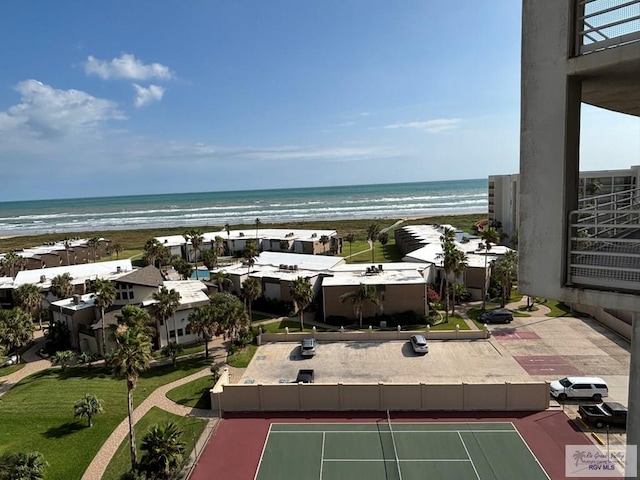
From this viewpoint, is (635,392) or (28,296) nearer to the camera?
(635,392)

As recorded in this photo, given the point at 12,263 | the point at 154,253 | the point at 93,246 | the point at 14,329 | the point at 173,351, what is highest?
the point at 154,253

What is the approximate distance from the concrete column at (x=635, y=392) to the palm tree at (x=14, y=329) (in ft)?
140

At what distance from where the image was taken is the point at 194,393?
29.4 metres

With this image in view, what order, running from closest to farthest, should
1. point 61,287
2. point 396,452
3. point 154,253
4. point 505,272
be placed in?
point 396,452, point 505,272, point 61,287, point 154,253

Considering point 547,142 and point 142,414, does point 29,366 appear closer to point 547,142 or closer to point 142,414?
point 142,414

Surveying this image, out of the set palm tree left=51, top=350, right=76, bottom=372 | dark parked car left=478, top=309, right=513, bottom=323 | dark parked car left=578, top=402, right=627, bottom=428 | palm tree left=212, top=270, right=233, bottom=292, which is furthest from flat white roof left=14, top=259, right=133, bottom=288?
dark parked car left=578, top=402, right=627, bottom=428

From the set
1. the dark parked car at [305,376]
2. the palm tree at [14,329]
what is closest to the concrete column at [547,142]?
the dark parked car at [305,376]

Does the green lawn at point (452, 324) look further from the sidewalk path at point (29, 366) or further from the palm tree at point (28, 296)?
the palm tree at point (28, 296)

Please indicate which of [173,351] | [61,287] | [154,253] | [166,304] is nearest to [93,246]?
[154,253]

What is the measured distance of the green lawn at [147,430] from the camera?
21.9m

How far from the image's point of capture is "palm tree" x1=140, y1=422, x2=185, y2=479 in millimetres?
19797

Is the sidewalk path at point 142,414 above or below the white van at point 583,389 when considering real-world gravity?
below

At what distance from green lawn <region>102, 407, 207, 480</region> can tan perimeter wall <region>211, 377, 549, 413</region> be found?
1936 mm

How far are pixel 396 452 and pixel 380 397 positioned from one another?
4.41 metres
